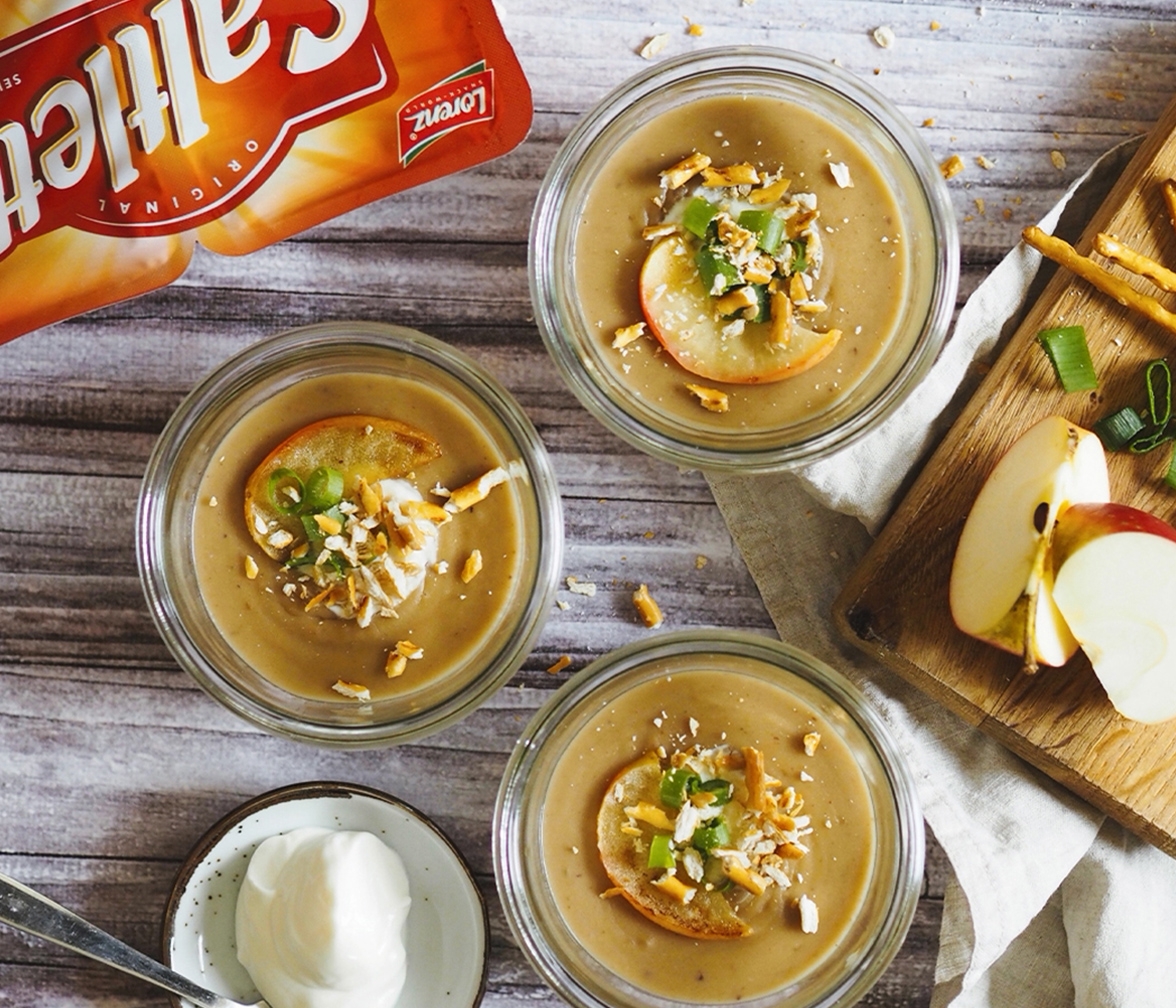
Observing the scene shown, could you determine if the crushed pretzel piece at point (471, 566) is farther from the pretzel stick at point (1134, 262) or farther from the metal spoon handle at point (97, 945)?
the pretzel stick at point (1134, 262)

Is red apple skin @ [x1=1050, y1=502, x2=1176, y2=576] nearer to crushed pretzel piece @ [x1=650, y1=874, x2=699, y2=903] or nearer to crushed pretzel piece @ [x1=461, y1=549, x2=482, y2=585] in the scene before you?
crushed pretzel piece @ [x1=650, y1=874, x2=699, y2=903]

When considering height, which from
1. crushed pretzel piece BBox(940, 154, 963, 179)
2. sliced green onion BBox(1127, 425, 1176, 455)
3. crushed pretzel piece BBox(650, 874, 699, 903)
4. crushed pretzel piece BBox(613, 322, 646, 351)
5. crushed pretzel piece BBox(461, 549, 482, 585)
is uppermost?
crushed pretzel piece BBox(940, 154, 963, 179)

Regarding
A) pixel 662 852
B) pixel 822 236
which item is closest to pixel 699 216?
pixel 822 236

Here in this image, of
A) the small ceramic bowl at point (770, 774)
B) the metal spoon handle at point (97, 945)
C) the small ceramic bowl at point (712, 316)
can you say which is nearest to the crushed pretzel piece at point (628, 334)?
the small ceramic bowl at point (712, 316)

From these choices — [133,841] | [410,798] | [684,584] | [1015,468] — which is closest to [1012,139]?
[1015,468]

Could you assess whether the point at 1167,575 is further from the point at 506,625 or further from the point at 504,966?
the point at 504,966

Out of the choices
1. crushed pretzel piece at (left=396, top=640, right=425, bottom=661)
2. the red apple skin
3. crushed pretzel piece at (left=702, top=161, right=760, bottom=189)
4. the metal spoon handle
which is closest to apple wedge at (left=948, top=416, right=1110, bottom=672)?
the red apple skin
